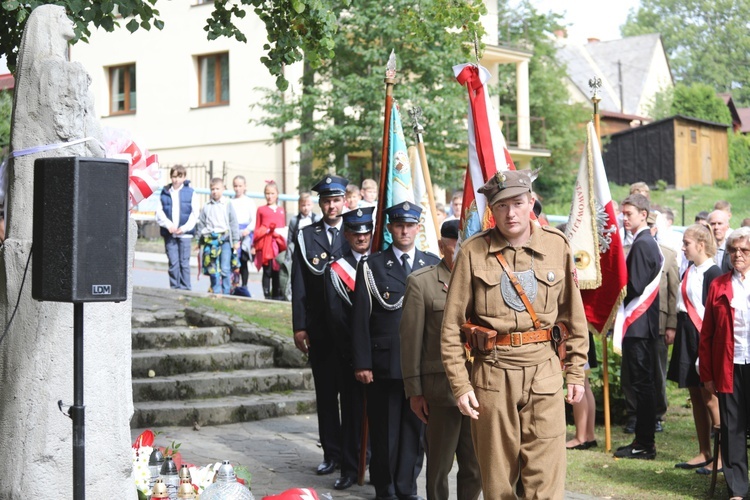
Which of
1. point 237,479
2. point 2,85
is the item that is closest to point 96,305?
point 237,479

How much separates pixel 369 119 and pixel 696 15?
69.6 metres

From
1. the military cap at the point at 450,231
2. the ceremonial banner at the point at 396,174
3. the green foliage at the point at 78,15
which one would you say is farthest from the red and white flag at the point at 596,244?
the green foliage at the point at 78,15

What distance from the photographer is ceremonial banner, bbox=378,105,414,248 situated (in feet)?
28.9

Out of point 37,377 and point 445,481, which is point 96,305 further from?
point 445,481

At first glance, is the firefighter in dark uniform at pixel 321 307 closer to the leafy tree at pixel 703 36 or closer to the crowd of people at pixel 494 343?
the crowd of people at pixel 494 343

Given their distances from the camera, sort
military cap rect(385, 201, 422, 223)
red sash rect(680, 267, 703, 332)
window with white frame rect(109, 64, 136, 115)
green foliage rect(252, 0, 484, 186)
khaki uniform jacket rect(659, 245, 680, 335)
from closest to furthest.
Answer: military cap rect(385, 201, 422, 223) < red sash rect(680, 267, 703, 332) < khaki uniform jacket rect(659, 245, 680, 335) < green foliage rect(252, 0, 484, 186) < window with white frame rect(109, 64, 136, 115)

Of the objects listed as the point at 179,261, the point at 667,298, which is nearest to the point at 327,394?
the point at 667,298

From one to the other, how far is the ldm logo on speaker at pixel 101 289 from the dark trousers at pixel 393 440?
135 inches

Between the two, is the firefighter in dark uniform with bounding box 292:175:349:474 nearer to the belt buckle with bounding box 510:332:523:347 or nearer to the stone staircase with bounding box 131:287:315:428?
the stone staircase with bounding box 131:287:315:428

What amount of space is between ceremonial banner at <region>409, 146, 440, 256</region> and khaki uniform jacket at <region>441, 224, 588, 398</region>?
372 centimetres

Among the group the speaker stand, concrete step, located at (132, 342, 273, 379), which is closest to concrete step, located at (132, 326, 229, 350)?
concrete step, located at (132, 342, 273, 379)

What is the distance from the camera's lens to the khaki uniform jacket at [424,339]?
283 inches

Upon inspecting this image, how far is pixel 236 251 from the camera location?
16.8 meters

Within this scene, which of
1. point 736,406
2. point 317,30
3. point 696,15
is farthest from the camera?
point 696,15
